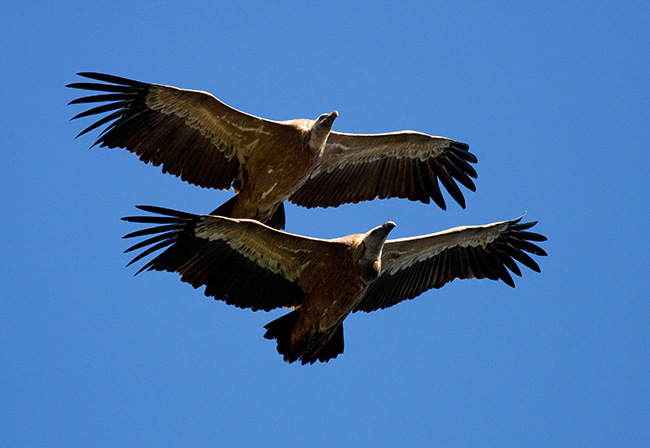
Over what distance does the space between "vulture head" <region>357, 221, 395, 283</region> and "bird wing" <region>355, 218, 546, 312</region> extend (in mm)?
784

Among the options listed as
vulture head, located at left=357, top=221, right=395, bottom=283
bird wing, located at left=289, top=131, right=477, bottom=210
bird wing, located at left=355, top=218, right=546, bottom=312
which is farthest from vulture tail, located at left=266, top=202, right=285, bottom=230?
vulture head, located at left=357, top=221, right=395, bottom=283

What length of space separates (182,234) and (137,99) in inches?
70.7

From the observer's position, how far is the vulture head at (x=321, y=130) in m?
10.7

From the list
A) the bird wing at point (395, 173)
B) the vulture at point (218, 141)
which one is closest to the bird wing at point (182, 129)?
the vulture at point (218, 141)

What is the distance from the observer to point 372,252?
33.2 ft

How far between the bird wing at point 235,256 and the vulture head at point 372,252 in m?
0.38

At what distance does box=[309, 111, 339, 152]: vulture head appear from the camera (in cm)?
1066

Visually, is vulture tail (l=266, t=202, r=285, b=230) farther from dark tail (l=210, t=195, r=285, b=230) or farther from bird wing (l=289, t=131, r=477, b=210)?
bird wing (l=289, t=131, r=477, b=210)

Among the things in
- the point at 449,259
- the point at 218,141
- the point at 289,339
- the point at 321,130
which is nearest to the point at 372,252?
the point at 289,339

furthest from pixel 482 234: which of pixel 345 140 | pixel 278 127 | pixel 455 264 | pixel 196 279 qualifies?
pixel 196 279

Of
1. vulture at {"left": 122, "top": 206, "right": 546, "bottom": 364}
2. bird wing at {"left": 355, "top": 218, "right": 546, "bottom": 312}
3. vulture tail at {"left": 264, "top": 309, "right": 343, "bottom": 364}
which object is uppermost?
bird wing at {"left": 355, "top": 218, "right": 546, "bottom": 312}

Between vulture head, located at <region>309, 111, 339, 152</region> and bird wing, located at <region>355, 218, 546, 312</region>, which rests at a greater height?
vulture head, located at <region>309, 111, 339, 152</region>

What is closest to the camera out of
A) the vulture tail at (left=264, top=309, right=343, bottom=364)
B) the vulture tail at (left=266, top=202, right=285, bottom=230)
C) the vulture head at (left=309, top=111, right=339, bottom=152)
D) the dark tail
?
the vulture tail at (left=264, top=309, right=343, bottom=364)

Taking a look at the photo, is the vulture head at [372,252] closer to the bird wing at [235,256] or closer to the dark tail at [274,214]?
the bird wing at [235,256]
